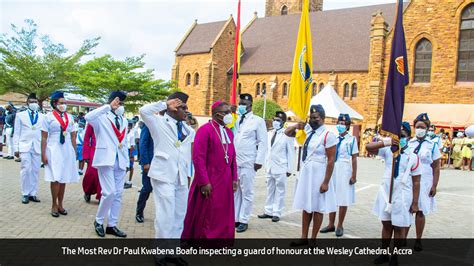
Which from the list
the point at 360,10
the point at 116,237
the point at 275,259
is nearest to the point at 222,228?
the point at 275,259

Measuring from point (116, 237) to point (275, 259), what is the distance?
2.39 meters

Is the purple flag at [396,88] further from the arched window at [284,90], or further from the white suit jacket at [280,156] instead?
the arched window at [284,90]

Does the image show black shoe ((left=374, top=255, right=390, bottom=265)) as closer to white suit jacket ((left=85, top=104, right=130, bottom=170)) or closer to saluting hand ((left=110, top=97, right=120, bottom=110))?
white suit jacket ((left=85, top=104, right=130, bottom=170))

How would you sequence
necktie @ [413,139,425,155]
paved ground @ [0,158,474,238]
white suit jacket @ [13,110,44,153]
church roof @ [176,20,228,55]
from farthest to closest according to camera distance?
church roof @ [176,20,228,55] → white suit jacket @ [13,110,44,153] → paved ground @ [0,158,474,238] → necktie @ [413,139,425,155]

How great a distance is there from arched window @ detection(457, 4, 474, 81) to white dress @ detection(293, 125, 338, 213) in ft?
88.6

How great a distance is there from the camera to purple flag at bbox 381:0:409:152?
16.4 ft

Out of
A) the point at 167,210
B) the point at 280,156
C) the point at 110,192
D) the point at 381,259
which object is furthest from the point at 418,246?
the point at 110,192

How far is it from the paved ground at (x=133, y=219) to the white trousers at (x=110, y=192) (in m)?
0.34

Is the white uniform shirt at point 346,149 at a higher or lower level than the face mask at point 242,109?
lower

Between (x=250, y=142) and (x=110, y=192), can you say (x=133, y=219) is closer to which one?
(x=110, y=192)

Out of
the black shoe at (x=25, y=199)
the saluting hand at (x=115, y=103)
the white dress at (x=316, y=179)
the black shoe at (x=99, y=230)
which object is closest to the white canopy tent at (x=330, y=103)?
the white dress at (x=316, y=179)

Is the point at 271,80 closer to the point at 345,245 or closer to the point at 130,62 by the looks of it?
the point at 130,62

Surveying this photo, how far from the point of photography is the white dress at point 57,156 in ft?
22.8

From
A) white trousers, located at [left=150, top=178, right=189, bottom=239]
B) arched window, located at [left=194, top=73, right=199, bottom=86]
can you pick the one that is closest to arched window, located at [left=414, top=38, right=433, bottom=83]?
arched window, located at [left=194, top=73, right=199, bottom=86]
